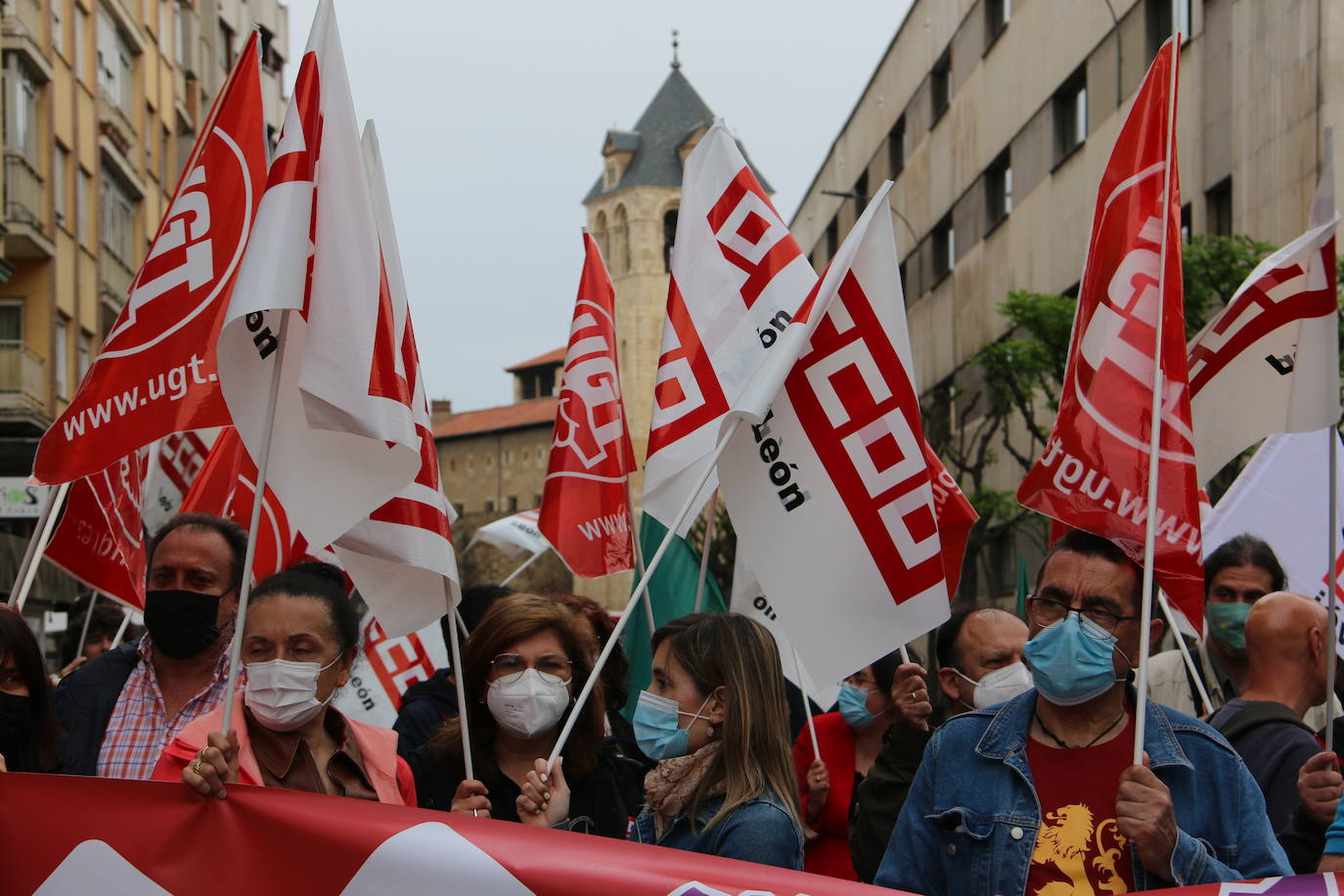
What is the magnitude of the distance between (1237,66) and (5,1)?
1755cm

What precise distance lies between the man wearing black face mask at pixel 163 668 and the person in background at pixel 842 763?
2.12m

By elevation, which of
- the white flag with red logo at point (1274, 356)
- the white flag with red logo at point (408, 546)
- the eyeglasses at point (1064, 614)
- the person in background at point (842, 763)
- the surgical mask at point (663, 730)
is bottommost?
the person in background at point (842, 763)

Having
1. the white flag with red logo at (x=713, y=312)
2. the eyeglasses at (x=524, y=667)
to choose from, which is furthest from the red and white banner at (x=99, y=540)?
the white flag with red logo at (x=713, y=312)

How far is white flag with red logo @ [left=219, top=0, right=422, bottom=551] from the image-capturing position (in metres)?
4.39

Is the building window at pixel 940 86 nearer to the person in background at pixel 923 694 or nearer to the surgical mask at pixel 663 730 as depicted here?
the person in background at pixel 923 694

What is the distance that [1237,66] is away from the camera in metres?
21.1

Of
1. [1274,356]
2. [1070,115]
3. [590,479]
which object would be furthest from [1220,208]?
[1274,356]

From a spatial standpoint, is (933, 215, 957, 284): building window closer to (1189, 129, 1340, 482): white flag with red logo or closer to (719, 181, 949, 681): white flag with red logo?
(1189, 129, 1340, 482): white flag with red logo

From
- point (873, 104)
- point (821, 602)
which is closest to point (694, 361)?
point (821, 602)

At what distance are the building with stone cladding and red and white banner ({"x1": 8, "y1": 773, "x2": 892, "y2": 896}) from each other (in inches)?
385

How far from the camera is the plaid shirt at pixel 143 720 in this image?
194 inches

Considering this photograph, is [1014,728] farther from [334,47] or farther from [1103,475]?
[334,47]

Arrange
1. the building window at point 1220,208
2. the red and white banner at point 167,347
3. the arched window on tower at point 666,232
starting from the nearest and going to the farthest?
the red and white banner at point 167,347, the building window at point 1220,208, the arched window on tower at point 666,232

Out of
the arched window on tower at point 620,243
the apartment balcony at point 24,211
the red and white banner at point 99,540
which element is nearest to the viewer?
the red and white banner at point 99,540
